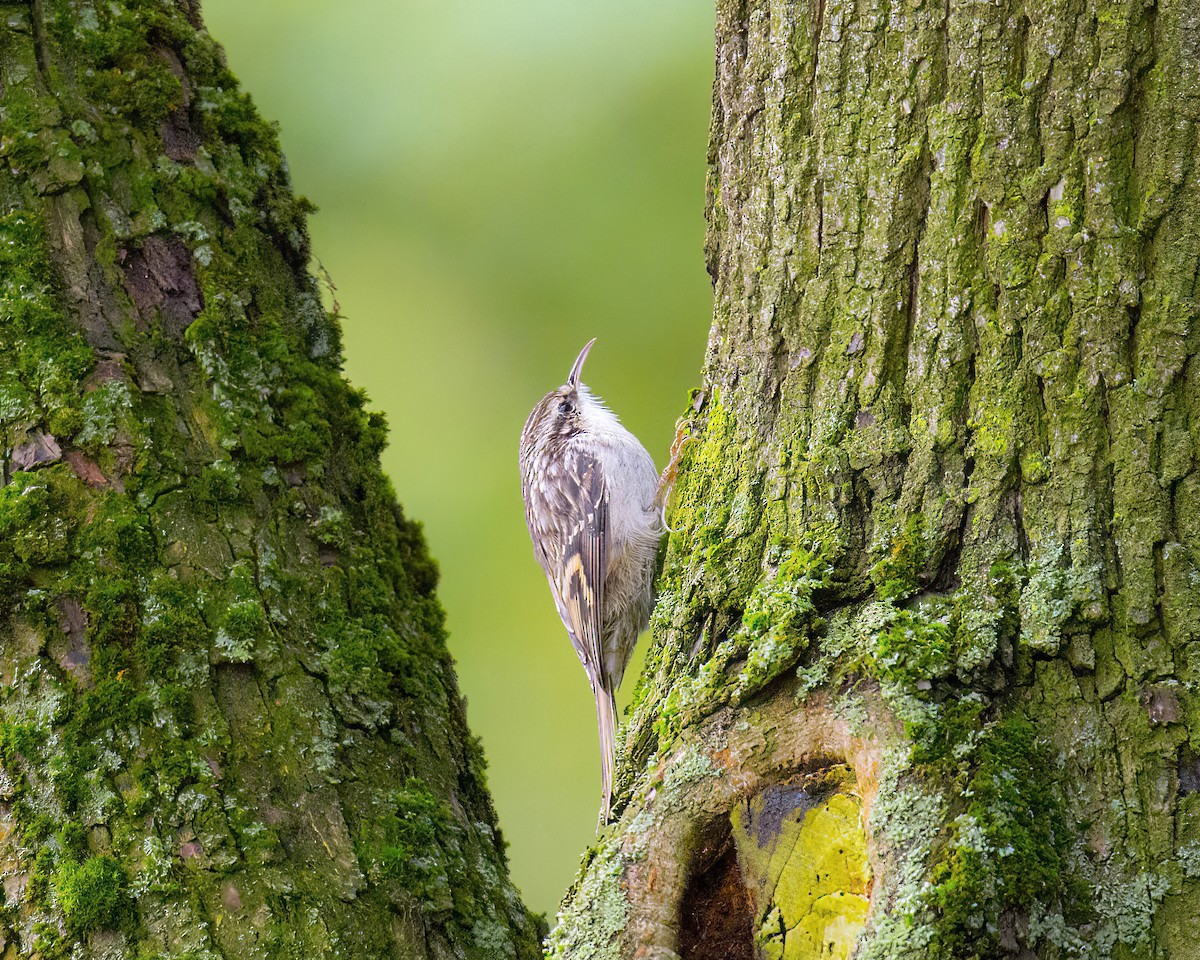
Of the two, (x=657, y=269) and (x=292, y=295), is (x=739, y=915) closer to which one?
(x=292, y=295)

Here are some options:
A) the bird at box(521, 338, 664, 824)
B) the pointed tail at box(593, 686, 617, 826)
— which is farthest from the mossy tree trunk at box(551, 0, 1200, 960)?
the bird at box(521, 338, 664, 824)

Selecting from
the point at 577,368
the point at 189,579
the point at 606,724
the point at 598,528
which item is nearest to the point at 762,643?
the point at 189,579

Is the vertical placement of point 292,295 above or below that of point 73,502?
above

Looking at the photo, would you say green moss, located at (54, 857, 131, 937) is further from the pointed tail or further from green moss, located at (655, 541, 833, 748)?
the pointed tail

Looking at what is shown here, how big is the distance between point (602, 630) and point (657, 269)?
1.25m

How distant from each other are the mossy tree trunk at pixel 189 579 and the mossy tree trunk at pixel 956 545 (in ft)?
1.40

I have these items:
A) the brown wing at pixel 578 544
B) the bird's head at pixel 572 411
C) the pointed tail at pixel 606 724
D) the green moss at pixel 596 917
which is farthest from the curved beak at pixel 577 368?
the green moss at pixel 596 917

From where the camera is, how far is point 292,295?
2.18 meters

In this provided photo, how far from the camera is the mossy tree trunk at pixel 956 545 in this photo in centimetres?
138

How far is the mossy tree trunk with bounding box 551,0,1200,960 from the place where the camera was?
1.38 meters

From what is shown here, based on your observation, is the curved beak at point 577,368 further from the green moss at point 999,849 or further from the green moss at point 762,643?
the green moss at point 999,849

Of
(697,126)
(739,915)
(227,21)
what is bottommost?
(739,915)

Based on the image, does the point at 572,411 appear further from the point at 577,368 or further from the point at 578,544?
the point at 578,544

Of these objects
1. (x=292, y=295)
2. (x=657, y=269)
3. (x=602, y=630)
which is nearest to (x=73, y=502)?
(x=292, y=295)
